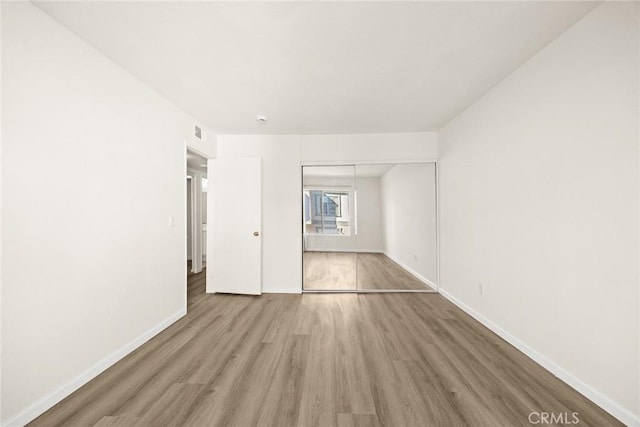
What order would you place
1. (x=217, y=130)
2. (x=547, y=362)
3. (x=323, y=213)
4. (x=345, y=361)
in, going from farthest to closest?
(x=323, y=213) → (x=217, y=130) → (x=345, y=361) → (x=547, y=362)

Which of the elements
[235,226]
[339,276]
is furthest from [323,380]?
[235,226]

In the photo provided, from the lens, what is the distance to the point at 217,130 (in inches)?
148

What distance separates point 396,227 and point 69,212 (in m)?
4.40

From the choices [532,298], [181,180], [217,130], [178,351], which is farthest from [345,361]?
[217,130]

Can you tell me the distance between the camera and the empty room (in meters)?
1.47

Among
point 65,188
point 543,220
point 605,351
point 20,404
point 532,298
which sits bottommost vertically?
point 20,404

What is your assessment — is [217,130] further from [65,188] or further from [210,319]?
[210,319]

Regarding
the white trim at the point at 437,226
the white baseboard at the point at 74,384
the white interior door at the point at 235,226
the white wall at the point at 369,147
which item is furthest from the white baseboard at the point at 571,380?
the white baseboard at the point at 74,384

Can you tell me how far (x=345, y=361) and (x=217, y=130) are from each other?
11.6 feet

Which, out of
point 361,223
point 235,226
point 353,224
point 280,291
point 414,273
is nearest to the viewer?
point 235,226

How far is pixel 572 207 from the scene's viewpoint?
1.75 meters

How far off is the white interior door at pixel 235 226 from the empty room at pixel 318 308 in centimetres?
73

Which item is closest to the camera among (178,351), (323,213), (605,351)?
(605,351)

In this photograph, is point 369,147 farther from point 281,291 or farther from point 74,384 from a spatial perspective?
point 74,384
